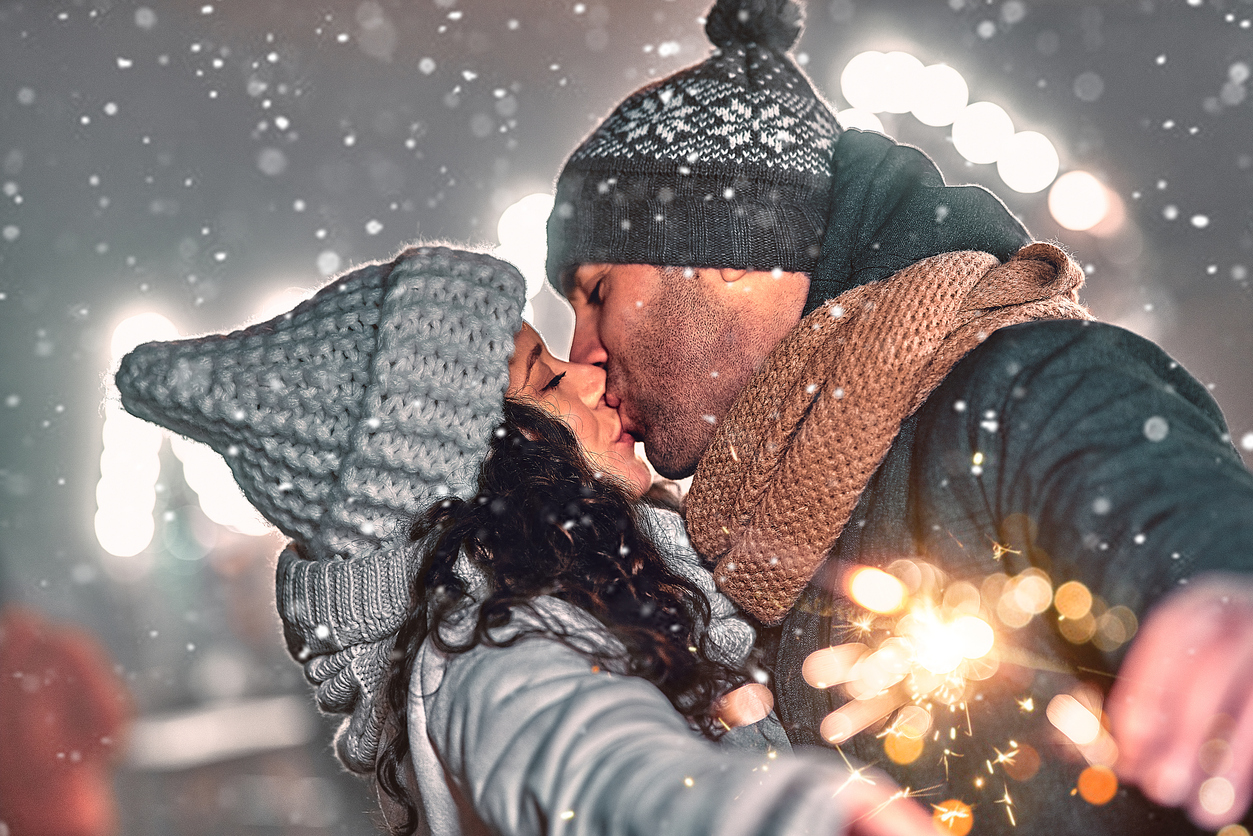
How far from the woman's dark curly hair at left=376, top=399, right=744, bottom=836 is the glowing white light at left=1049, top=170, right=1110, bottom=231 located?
7.22ft

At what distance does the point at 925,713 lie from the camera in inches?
30.4

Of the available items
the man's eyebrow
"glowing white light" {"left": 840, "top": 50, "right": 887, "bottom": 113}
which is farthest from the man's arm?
"glowing white light" {"left": 840, "top": 50, "right": 887, "bottom": 113}

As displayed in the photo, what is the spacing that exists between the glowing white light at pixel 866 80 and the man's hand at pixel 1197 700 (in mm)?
2188

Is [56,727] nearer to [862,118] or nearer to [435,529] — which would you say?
[435,529]

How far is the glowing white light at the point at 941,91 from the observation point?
7.75ft

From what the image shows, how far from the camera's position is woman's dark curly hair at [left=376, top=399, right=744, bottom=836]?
73cm

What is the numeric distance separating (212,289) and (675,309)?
2198mm

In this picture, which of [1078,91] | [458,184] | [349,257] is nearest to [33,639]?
[349,257]

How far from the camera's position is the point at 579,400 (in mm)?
1021

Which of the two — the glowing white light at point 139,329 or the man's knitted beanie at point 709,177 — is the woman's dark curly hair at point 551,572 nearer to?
the man's knitted beanie at point 709,177

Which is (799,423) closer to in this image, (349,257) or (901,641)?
(901,641)

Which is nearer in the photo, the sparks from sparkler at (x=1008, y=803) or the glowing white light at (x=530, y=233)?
the sparks from sparkler at (x=1008, y=803)

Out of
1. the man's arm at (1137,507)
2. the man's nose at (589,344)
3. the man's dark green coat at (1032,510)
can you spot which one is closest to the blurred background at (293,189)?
the man's nose at (589,344)

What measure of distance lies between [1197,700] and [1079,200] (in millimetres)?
2356
